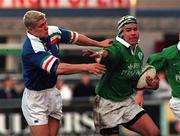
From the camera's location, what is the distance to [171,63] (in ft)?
30.6

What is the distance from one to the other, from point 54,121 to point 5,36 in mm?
14666

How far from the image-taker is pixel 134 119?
922 centimetres

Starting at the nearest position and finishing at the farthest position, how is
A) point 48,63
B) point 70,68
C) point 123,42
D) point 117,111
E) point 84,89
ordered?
point 70,68 < point 48,63 < point 123,42 < point 117,111 < point 84,89

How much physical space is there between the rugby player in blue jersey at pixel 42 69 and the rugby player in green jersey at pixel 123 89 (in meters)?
0.39

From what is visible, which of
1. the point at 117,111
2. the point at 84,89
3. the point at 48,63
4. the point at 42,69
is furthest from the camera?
the point at 84,89

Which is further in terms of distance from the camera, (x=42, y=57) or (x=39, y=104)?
→ (x=39, y=104)

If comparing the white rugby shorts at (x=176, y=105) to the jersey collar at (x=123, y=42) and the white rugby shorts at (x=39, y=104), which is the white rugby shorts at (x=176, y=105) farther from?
the white rugby shorts at (x=39, y=104)

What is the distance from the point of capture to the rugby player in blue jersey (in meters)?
8.59

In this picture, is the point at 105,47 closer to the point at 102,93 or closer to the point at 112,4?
the point at 102,93

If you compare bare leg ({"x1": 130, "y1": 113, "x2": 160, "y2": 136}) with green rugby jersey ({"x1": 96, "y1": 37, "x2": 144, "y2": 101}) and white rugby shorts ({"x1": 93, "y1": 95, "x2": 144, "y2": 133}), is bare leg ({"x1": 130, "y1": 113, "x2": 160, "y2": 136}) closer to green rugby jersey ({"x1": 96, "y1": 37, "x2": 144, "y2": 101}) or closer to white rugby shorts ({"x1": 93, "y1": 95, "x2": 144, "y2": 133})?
white rugby shorts ({"x1": 93, "y1": 95, "x2": 144, "y2": 133})

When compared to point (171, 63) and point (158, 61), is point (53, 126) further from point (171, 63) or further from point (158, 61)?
point (171, 63)

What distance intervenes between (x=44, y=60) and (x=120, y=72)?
1003mm

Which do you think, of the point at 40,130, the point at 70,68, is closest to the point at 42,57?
the point at 70,68

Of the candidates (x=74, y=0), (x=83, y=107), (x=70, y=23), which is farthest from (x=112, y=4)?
(x=70, y=23)
